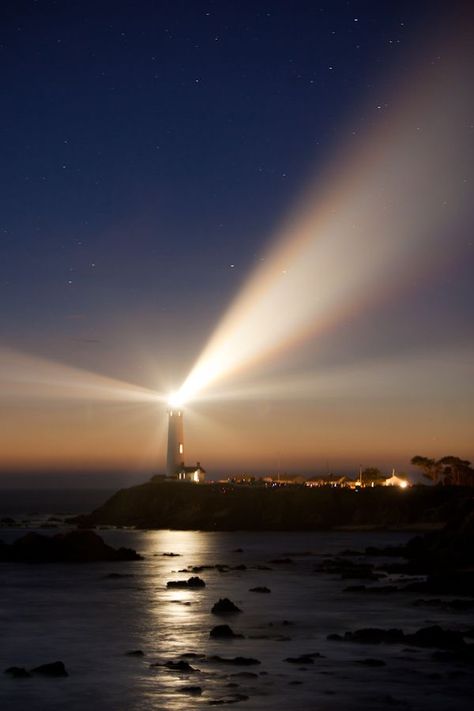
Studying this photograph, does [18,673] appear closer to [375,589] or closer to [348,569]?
[375,589]

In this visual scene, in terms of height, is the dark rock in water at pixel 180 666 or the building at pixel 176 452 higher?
the building at pixel 176 452

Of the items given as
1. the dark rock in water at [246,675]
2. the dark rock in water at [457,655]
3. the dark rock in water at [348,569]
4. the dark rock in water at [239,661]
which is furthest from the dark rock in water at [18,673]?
the dark rock in water at [348,569]

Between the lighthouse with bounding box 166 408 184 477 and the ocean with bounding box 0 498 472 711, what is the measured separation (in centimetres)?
8456

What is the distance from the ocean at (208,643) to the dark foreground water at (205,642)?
0.06 metres

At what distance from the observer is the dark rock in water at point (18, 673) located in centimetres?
3114

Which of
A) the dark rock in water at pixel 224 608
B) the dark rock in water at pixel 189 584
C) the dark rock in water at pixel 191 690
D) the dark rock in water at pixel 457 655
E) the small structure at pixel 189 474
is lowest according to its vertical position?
the dark rock in water at pixel 191 690

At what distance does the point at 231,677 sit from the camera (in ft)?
99.7

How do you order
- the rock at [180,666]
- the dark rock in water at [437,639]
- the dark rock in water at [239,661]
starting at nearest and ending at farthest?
the rock at [180,666] < the dark rock in water at [239,661] < the dark rock in water at [437,639]

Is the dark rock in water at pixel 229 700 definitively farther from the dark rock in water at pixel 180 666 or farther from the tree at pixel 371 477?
the tree at pixel 371 477

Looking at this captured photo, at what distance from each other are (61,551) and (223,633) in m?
42.9

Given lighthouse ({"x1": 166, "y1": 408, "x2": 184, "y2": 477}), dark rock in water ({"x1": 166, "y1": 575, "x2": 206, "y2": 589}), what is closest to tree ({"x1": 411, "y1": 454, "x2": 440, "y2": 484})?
lighthouse ({"x1": 166, "y1": 408, "x2": 184, "y2": 477})

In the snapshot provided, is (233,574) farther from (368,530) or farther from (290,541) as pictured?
(368,530)

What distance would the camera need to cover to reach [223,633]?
131 feet

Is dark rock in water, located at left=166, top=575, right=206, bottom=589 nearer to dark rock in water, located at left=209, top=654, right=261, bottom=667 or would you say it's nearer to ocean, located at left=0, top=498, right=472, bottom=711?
ocean, located at left=0, top=498, right=472, bottom=711
